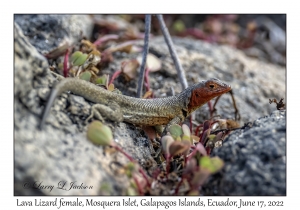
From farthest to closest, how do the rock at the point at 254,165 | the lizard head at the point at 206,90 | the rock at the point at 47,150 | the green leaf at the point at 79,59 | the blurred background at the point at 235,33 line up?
the blurred background at the point at 235,33 → the lizard head at the point at 206,90 → the green leaf at the point at 79,59 → the rock at the point at 254,165 → the rock at the point at 47,150

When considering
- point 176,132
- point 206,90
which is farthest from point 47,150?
point 206,90

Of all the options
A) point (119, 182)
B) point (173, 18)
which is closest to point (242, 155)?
point (119, 182)

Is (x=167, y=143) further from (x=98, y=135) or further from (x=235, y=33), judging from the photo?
(x=235, y=33)

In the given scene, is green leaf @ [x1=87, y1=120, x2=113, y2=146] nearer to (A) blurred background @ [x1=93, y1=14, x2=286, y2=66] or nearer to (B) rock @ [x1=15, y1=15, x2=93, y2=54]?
(B) rock @ [x1=15, y1=15, x2=93, y2=54]

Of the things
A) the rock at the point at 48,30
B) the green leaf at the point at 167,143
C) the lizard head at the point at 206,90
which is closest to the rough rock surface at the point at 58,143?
the green leaf at the point at 167,143

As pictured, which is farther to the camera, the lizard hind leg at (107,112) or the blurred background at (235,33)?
the blurred background at (235,33)

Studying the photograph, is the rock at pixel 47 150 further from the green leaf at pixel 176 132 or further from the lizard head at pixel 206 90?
the lizard head at pixel 206 90

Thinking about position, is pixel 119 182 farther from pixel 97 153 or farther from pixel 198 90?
pixel 198 90
